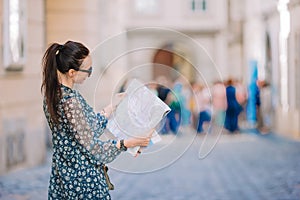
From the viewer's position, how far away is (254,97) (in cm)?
2364

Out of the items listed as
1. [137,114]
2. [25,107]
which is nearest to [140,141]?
[137,114]

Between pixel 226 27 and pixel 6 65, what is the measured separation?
86.4 ft

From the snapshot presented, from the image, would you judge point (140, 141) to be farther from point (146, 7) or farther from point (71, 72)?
point (146, 7)

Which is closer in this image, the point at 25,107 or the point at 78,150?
the point at 78,150

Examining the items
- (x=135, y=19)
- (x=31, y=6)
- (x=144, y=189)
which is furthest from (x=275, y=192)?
(x=135, y=19)

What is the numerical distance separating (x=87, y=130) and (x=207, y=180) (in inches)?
299

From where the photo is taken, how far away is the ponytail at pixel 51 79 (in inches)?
160

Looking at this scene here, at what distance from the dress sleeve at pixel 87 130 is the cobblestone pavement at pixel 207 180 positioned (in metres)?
3.32

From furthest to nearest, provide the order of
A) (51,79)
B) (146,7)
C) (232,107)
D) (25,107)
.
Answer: (146,7) → (232,107) → (25,107) → (51,79)

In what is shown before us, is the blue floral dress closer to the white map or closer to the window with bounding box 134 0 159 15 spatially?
the white map

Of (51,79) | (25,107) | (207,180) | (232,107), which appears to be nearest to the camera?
(51,79)

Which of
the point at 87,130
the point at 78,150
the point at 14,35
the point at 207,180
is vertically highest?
the point at 14,35

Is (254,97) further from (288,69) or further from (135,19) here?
(135,19)

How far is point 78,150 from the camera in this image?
4.02 m
